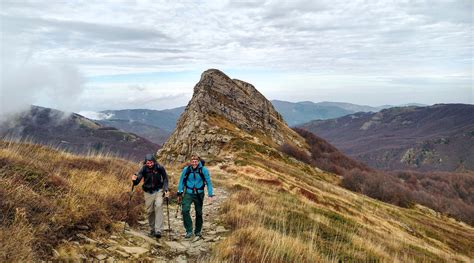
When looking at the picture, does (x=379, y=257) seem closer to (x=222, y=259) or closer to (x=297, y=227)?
(x=297, y=227)

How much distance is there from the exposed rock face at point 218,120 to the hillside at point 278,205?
0.17 meters

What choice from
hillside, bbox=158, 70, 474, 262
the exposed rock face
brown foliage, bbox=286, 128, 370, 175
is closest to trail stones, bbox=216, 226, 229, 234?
hillside, bbox=158, 70, 474, 262

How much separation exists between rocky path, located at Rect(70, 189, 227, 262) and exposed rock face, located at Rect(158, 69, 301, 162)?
1095 inches

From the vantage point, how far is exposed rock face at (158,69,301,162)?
42.3m

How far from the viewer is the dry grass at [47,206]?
21.1ft

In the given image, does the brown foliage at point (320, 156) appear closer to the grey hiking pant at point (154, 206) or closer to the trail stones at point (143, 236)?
the grey hiking pant at point (154, 206)

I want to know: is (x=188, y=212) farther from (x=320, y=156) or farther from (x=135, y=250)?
(x=320, y=156)

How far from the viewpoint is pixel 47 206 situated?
8102 millimetres

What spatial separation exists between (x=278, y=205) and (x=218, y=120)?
33.4 m

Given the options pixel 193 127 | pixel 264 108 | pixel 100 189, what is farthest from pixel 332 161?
pixel 100 189

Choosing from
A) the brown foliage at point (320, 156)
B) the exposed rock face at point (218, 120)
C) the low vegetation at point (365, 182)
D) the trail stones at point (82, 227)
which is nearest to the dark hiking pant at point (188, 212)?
the trail stones at point (82, 227)

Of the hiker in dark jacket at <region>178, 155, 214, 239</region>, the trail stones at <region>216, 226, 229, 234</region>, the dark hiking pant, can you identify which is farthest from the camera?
the trail stones at <region>216, 226, 229, 234</region>

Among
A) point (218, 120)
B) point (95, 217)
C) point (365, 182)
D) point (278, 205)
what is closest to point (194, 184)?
point (95, 217)

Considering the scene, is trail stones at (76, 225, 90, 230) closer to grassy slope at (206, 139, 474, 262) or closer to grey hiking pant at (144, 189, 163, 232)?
grey hiking pant at (144, 189, 163, 232)
